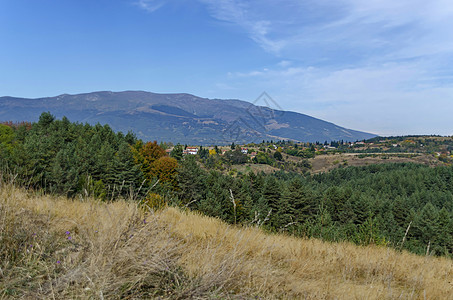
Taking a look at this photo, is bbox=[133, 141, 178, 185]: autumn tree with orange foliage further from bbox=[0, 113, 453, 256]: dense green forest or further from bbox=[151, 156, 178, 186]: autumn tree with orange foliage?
bbox=[0, 113, 453, 256]: dense green forest

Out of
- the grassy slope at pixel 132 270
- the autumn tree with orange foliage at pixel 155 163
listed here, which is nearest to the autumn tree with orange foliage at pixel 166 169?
the autumn tree with orange foliage at pixel 155 163

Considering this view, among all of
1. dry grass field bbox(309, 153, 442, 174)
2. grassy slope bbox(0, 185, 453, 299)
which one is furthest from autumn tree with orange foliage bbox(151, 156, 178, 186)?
dry grass field bbox(309, 153, 442, 174)

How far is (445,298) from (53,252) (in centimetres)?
476

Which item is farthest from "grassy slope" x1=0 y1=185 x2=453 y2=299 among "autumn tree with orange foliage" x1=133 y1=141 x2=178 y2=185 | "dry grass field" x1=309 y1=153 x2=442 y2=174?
"dry grass field" x1=309 y1=153 x2=442 y2=174

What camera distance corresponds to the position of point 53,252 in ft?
9.62

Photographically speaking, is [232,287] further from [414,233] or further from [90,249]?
[414,233]

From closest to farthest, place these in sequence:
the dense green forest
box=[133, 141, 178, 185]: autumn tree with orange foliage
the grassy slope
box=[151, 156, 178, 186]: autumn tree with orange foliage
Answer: the grassy slope, the dense green forest, box=[151, 156, 178, 186]: autumn tree with orange foliage, box=[133, 141, 178, 185]: autumn tree with orange foliage

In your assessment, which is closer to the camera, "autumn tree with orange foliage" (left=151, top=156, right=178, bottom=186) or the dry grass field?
"autumn tree with orange foliage" (left=151, top=156, right=178, bottom=186)

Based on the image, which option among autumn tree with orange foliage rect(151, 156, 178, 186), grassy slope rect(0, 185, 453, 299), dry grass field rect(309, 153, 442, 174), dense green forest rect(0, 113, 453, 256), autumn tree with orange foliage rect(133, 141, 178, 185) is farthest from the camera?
dry grass field rect(309, 153, 442, 174)

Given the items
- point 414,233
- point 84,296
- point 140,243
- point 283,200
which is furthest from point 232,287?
point 414,233

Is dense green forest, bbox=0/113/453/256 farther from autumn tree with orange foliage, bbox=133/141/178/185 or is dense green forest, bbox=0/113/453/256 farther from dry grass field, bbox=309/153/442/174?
dry grass field, bbox=309/153/442/174

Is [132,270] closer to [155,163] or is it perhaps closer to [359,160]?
[155,163]

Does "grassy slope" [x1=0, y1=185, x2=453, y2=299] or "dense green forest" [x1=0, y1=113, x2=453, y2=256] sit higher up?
"grassy slope" [x1=0, y1=185, x2=453, y2=299]

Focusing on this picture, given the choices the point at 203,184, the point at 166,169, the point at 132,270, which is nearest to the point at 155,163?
the point at 166,169
